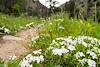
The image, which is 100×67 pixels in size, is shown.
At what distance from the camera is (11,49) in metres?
6.14

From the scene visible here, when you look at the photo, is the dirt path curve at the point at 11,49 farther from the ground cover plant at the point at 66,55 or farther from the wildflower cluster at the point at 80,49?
the wildflower cluster at the point at 80,49

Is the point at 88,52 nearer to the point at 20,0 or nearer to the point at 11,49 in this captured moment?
the point at 11,49

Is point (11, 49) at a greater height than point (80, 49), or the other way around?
point (80, 49)

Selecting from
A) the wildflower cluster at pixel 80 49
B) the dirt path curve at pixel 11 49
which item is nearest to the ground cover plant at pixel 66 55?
the wildflower cluster at pixel 80 49

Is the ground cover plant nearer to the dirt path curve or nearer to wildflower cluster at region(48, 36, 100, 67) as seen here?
wildflower cluster at region(48, 36, 100, 67)

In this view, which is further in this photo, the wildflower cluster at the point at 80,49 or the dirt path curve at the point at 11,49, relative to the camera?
the dirt path curve at the point at 11,49

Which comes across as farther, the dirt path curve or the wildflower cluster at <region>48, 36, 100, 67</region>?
A: the dirt path curve

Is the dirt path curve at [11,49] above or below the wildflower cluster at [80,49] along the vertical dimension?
below

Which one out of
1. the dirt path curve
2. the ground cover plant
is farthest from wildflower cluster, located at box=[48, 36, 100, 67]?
the dirt path curve

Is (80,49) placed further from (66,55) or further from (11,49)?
(11,49)

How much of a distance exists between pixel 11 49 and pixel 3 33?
5.74 ft

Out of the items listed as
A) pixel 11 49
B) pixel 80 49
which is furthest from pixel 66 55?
pixel 11 49

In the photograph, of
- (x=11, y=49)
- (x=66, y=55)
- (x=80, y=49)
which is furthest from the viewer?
(x=11, y=49)

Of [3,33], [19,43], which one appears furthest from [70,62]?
[3,33]
